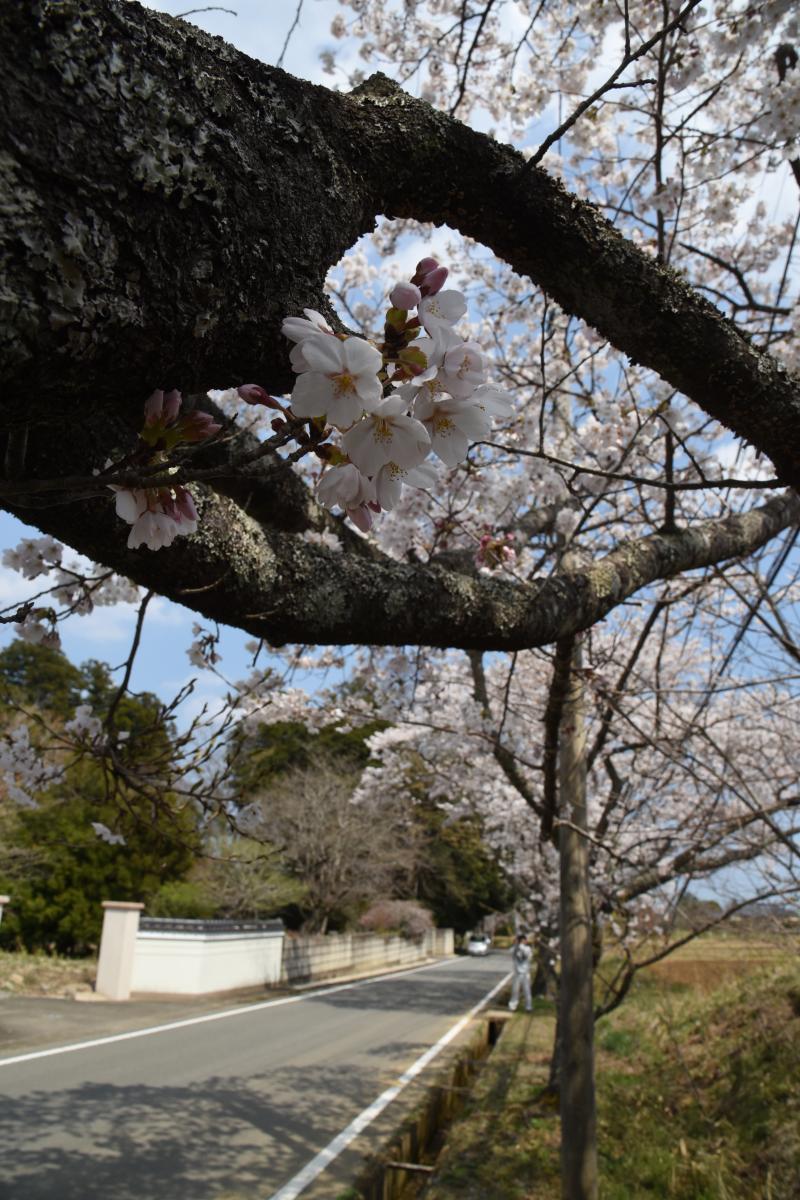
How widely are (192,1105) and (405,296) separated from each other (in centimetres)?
735

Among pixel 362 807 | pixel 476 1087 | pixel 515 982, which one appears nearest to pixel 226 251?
pixel 476 1087

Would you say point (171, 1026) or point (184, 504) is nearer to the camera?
point (184, 504)

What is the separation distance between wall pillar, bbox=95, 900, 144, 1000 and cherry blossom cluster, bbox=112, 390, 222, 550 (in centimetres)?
1281

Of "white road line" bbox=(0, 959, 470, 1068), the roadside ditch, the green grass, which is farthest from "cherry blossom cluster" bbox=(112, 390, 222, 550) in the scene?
"white road line" bbox=(0, 959, 470, 1068)

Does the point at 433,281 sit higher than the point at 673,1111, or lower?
higher

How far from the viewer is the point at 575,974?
196 inches

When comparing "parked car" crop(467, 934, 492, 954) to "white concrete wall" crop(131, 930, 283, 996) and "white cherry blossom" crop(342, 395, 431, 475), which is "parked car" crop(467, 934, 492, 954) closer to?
"white concrete wall" crop(131, 930, 283, 996)

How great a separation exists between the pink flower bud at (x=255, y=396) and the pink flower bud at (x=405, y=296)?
19 centimetres

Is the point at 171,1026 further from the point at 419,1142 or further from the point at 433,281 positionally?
the point at 433,281

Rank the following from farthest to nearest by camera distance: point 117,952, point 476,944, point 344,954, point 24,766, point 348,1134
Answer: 1. point 476,944
2. point 344,954
3. point 117,952
4. point 348,1134
5. point 24,766

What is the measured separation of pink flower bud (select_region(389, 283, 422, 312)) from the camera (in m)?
0.94

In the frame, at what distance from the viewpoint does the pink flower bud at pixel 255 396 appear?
0.99 m

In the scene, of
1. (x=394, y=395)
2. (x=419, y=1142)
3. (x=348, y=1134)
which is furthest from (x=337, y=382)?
(x=348, y=1134)

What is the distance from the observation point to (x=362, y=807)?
68.5 feet
